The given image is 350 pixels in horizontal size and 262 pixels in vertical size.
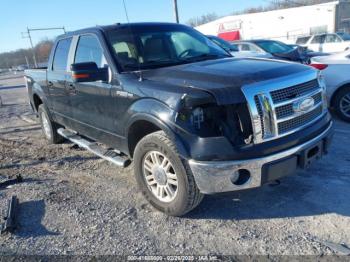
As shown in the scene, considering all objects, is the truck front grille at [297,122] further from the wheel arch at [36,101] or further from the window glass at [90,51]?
the wheel arch at [36,101]

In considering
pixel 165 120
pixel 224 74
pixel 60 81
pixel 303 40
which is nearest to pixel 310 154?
pixel 224 74

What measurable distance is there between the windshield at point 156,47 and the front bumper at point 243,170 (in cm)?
159

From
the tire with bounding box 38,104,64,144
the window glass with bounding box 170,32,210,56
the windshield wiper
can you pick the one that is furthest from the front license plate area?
the tire with bounding box 38,104,64,144

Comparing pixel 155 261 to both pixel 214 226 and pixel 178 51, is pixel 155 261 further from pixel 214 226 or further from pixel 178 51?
pixel 178 51

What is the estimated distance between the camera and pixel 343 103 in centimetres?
685

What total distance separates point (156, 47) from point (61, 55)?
6.60 feet

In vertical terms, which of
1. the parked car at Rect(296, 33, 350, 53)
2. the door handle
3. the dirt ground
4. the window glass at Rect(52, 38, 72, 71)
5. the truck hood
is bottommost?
the parked car at Rect(296, 33, 350, 53)


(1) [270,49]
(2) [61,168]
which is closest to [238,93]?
(2) [61,168]

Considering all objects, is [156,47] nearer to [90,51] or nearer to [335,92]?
[90,51]

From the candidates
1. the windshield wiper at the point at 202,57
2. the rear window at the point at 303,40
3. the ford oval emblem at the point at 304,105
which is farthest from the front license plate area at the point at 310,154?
the rear window at the point at 303,40

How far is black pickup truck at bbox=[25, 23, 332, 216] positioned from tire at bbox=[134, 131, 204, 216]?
0.01 m

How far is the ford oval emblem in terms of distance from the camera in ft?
11.1

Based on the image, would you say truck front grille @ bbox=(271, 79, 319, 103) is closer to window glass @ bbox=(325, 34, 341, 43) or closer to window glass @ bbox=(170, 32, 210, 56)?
window glass @ bbox=(170, 32, 210, 56)

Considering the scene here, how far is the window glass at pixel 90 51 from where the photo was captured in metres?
4.47
